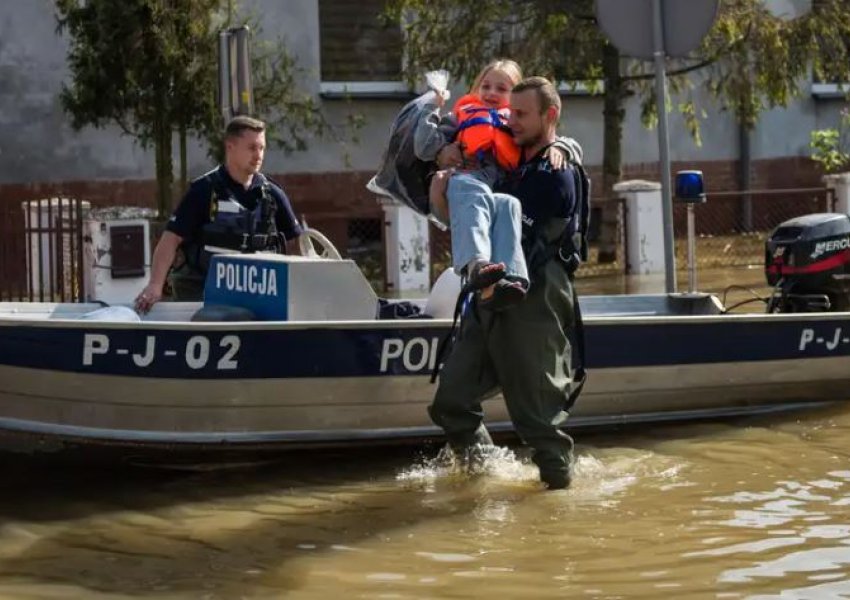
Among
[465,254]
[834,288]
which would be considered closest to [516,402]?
[465,254]

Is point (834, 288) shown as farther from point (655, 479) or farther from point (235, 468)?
point (235, 468)

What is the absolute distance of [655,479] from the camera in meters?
8.13

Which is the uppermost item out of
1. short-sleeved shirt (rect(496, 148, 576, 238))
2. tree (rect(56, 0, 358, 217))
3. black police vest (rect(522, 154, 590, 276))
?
tree (rect(56, 0, 358, 217))

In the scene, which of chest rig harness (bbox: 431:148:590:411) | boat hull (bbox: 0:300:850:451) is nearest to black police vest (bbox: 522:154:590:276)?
chest rig harness (bbox: 431:148:590:411)

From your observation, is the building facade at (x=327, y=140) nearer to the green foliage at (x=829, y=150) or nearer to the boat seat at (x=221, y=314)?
the green foliage at (x=829, y=150)

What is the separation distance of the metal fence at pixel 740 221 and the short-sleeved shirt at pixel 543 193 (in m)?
12.0

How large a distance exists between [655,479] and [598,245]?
11.8 metres

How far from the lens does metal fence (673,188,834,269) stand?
1984 centimetres

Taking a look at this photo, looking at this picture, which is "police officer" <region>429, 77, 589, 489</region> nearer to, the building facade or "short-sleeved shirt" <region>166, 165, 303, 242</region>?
"short-sleeved shirt" <region>166, 165, 303, 242</region>

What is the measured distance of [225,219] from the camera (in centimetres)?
878

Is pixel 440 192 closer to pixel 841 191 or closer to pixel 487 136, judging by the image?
pixel 487 136

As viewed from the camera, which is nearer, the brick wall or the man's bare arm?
the man's bare arm

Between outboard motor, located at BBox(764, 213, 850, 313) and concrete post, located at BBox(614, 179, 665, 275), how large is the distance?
7955 millimetres

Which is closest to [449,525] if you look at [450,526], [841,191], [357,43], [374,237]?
[450,526]
